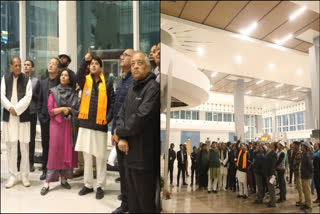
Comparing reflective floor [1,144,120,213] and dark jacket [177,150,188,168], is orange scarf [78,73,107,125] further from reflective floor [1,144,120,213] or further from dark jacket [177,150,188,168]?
dark jacket [177,150,188,168]

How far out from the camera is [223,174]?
3.20ft

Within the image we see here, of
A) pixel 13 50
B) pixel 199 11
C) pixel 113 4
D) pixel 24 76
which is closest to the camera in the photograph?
pixel 199 11

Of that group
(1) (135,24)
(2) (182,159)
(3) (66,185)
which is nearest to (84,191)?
(3) (66,185)

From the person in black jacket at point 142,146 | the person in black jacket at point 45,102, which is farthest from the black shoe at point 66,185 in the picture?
the person in black jacket at point 142,146

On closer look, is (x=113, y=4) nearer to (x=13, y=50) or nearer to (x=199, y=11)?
(x=13, y=50)

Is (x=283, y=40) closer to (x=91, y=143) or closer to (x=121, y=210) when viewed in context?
(x=121, y=210)

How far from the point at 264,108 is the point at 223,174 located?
31 centimetres

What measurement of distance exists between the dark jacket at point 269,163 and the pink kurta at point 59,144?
1.61m

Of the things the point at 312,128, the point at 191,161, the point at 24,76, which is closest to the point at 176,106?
the point at 191,161

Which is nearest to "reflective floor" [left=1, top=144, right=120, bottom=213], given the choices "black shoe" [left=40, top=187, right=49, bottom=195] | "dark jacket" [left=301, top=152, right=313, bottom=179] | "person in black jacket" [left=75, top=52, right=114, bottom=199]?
"black shoe" [left=40, top=187, right=49, bottom=195]

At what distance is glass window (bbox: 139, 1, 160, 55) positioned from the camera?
2049 mm

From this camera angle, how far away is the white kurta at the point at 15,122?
6.57ft

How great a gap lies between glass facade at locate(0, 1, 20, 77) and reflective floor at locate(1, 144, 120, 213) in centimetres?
98

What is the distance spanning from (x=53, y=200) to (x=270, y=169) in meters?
1.40
